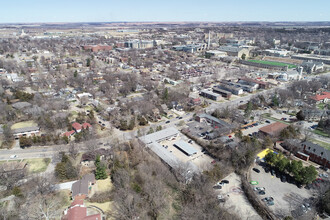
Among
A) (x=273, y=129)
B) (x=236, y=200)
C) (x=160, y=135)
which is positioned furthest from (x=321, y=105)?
(x=160, y=135)

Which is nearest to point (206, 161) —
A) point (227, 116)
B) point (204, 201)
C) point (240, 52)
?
point (204, 201)

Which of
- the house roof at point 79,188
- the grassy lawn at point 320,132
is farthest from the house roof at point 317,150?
the house roof at point 79,188

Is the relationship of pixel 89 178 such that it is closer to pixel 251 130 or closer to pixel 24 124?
pixel 24 124

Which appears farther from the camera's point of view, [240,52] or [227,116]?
[240,52]

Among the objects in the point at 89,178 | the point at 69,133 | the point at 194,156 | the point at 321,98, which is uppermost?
the point at 321,98

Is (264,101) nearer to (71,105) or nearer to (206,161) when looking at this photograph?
(206,161)

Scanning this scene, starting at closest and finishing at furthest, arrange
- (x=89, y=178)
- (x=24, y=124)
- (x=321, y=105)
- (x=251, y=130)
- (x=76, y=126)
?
(x=89, y=178) < (x=76, y=126) < (x=251, y=130) < (x=24, y=124) < (x=321, y=105)

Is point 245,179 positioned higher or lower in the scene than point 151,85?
lower
